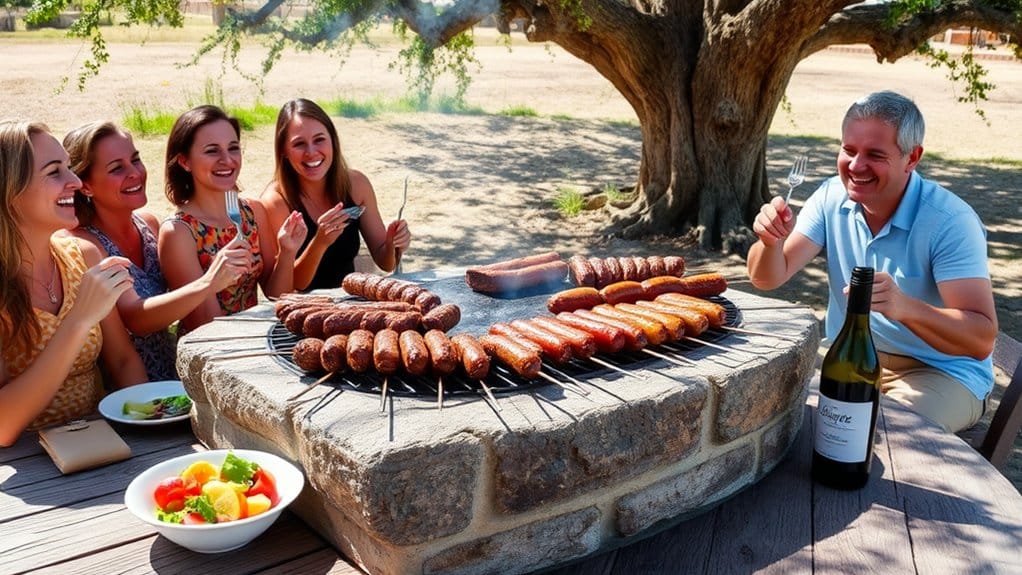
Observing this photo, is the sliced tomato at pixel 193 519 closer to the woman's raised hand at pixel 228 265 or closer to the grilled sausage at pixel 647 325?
the woman's raised hand at pixel 228 265

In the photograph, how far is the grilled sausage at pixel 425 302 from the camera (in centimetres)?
319

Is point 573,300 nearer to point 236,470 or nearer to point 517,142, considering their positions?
point 236,470

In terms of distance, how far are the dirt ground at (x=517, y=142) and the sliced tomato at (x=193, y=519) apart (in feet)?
15.5

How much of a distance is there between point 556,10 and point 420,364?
6.35 meters

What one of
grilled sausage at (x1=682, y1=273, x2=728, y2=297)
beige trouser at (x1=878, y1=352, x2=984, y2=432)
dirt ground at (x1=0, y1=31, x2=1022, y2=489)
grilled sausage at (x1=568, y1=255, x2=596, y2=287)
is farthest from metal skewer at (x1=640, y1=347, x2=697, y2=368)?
dirt ground at (x1=0, y1=31, x2=1022, y2=489)

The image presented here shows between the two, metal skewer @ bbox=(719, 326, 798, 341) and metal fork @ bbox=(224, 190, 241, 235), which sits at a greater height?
metal fork @ bbox=(224, 190, 241, 235)

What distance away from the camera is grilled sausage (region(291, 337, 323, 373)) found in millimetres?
2645

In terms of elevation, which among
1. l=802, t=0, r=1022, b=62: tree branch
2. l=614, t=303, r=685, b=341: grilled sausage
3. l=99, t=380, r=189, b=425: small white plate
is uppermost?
l=802, t=0, r=1022, b=62: tree branch

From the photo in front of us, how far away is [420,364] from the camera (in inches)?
101

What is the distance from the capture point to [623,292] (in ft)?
11.0

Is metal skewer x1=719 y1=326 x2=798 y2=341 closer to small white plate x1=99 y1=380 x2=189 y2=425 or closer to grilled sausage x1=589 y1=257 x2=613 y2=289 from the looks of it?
grilled sausage x1=589 y1=257 x2=613 y2=289

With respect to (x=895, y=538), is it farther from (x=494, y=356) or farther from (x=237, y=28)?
(x=237, y=28)

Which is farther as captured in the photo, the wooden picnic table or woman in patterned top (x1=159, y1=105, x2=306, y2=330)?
woman in patterned top (x1=159, y1=105, x2=306, y2=330)

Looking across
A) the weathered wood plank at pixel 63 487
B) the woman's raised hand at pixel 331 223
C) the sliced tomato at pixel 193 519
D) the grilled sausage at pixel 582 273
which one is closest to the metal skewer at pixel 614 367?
the grilled sausage at pixel 582 273
